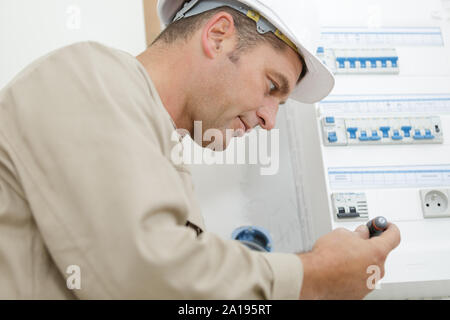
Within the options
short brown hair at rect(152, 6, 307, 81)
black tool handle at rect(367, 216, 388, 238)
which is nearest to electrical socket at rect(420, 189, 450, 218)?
black tool handle at rect(367, 216, 388, 238)

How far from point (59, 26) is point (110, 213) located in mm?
1197

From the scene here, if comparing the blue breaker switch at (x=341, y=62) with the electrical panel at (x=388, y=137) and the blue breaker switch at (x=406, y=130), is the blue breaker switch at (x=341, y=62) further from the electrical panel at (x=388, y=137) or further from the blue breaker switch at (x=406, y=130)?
the blue breaker switch at (x=406, y=130)

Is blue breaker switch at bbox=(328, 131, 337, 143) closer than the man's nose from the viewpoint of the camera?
No

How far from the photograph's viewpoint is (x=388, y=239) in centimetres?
77

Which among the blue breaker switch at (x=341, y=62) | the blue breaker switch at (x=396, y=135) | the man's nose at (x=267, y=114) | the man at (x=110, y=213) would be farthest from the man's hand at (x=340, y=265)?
the blue breaker switch at (x=341, y=62)

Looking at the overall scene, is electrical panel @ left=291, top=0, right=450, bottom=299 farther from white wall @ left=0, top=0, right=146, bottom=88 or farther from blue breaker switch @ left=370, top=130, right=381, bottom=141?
white wall @ left=0, top=0, right=146, bottom=88

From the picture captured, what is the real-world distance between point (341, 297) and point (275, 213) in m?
0.72

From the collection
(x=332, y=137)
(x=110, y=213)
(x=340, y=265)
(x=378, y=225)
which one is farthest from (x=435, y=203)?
(x=110, y=213)

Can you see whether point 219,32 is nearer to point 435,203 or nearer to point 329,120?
point 329,120

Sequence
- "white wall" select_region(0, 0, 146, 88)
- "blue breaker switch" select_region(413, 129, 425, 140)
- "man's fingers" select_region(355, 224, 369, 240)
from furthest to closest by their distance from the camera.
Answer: "white wall" select_region(0, 0, 146, 88) < "blue breaker switch" select_region(413, 129, 425, 140) < "man's fingers" select_region(355, 224, 369, 240)

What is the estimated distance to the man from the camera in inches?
20.3

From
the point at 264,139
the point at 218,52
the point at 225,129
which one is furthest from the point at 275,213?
the point at 218,52

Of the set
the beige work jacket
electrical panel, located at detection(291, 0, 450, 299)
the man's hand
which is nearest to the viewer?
the beige work jacket
